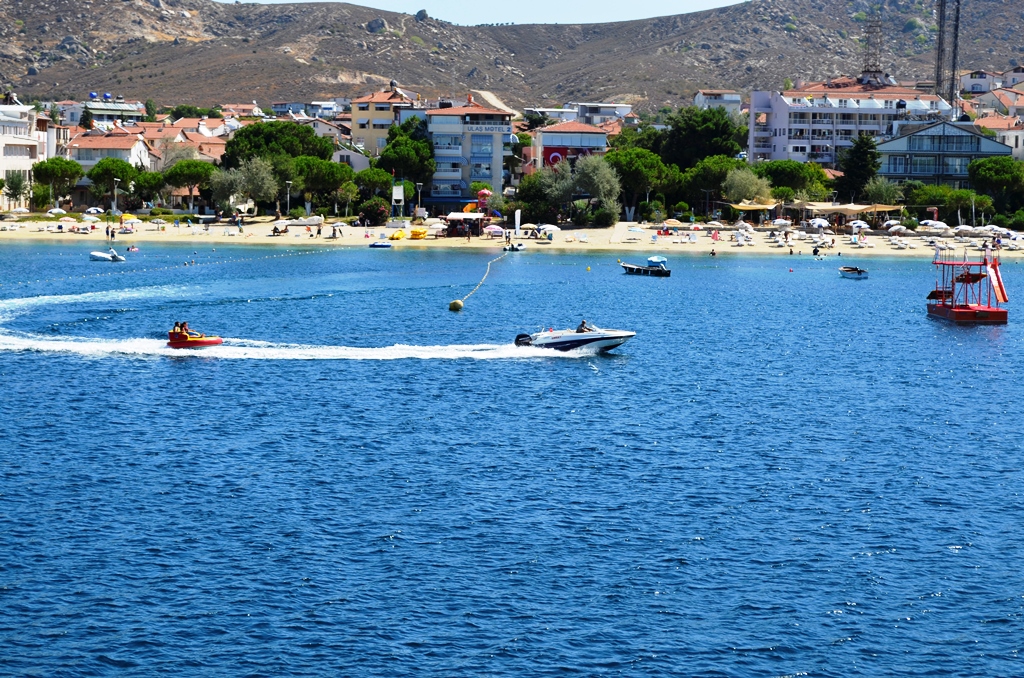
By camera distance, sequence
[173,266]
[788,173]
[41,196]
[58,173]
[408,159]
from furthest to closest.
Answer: [408,159], [41,196], [788,173], [58,173], [173,266]

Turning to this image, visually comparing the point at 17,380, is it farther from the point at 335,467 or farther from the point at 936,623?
the point at 936,623

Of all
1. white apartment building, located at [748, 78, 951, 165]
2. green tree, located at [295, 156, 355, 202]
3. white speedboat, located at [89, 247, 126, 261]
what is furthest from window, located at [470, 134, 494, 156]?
white speedboat, located at [89, 247, 126, 261]

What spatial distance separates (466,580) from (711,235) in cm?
11253

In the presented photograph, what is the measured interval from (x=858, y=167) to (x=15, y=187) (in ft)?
328

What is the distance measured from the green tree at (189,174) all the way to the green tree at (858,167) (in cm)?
7653

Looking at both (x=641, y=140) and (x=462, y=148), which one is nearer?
(x=462, y=148)

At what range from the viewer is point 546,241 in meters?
138

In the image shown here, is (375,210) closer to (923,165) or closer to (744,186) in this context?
(744,186)

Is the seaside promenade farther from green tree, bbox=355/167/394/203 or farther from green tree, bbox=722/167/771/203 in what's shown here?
green tree, bbox=355/167/394/203

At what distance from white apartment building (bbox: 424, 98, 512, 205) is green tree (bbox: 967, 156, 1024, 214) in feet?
188

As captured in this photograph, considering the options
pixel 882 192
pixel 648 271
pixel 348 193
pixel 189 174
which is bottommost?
pixel 648 271

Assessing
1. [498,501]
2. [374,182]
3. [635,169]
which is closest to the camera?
[498,501]

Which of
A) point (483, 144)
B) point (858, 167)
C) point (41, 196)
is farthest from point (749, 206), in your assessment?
point (41, 196)

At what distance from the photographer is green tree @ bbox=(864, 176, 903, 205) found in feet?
497
